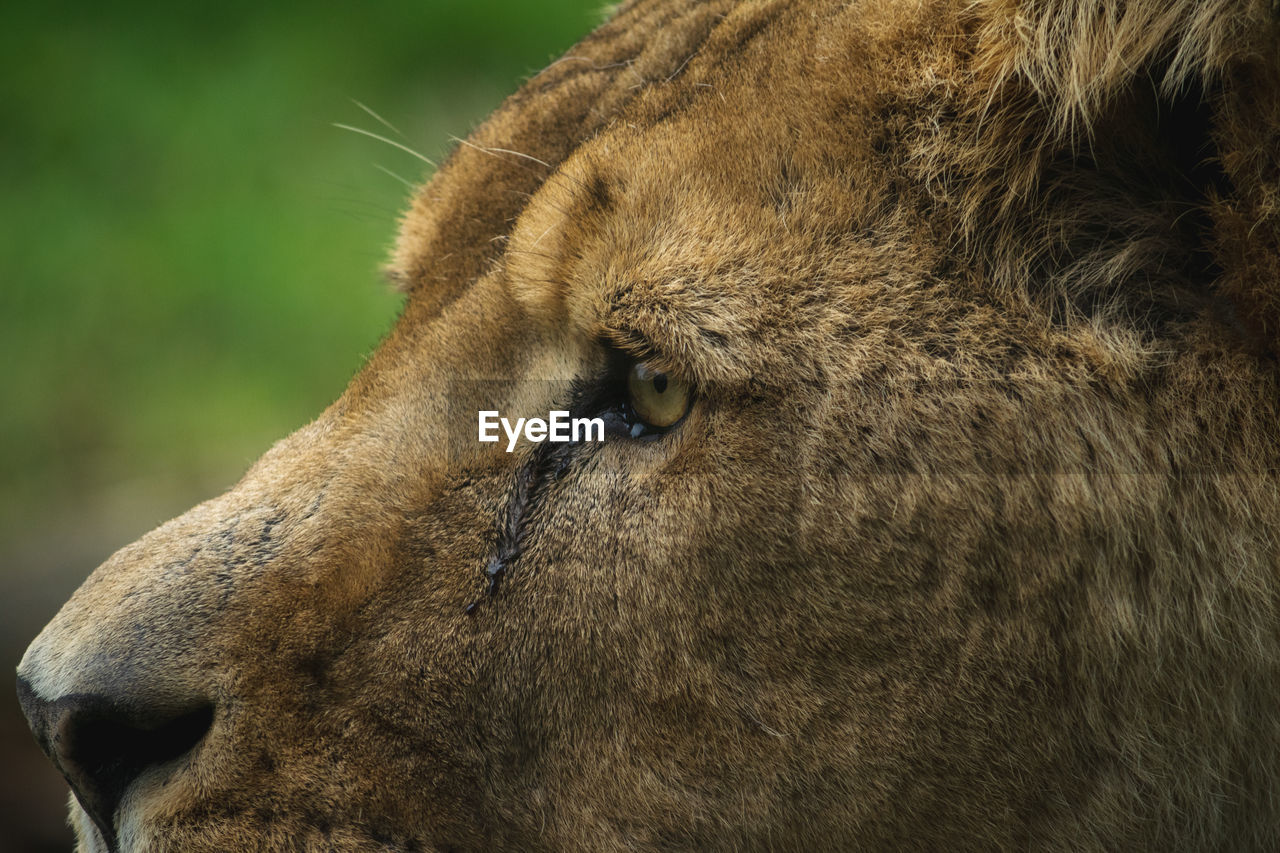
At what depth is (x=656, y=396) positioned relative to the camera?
2.14 metres

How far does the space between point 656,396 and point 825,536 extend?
1.17ft

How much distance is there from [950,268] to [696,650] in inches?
28.1

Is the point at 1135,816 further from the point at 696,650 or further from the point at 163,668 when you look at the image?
the point at 163,668

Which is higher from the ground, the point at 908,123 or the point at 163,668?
the point at 908,123

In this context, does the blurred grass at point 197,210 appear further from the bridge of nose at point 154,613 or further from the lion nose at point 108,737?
the lion nose at point 108,737

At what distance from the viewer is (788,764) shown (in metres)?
2.08

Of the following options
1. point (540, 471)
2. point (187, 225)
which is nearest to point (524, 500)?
point (540, 471)

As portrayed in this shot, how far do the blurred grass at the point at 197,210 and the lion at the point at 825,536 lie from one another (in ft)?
11.5

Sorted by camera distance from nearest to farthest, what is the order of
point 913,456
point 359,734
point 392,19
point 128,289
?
point 913,456
point 359,734
point 128,289
point 392,19

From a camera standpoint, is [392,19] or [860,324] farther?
[392,19]

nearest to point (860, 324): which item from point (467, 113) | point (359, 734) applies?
point (359, 734)

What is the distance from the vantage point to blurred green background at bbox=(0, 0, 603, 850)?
19.4 feet

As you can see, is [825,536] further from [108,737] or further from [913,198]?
[108,737]

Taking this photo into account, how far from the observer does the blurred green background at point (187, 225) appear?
5.92 metres
